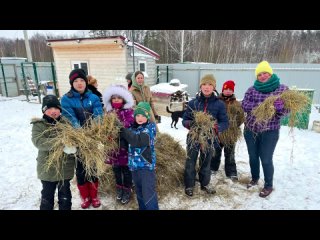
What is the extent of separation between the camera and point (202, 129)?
300cm

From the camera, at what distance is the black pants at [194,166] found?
10.5ft

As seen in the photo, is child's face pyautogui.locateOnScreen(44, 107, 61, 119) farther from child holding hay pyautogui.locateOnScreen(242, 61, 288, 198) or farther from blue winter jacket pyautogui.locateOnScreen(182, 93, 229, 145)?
child holding hay pyautogui.locateOnScreen(242, 61, 288, 198)

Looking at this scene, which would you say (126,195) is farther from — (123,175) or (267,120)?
(267,120)

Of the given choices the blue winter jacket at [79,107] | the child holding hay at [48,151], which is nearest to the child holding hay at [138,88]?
the blue winter jacket at [79,107]

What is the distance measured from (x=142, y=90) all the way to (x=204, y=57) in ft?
77.9

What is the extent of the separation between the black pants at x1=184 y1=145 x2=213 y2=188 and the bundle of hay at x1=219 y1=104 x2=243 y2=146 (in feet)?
1.85

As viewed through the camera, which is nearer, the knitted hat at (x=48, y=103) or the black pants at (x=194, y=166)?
the knitted hat at (x=48, y=103)

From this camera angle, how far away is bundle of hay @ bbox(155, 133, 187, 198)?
3.38m

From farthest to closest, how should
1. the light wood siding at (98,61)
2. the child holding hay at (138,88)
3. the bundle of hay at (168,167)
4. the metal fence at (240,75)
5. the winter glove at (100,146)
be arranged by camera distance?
the metal fence at (240,75), the light wood siding at (98,61), the child holding hay at (138,88), the bundle of hay at (168,167), the winter glove at (100,146)

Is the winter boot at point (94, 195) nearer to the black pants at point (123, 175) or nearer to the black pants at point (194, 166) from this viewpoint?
the black pants at point (123, 175)

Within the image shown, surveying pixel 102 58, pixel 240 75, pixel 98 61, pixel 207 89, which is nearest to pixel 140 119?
pixel 207 89

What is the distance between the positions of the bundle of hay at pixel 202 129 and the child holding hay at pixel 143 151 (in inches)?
27.6

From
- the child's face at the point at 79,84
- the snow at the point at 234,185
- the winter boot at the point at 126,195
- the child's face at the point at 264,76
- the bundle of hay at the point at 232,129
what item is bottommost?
the snow at the point at 234,185

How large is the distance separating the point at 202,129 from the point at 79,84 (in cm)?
165
